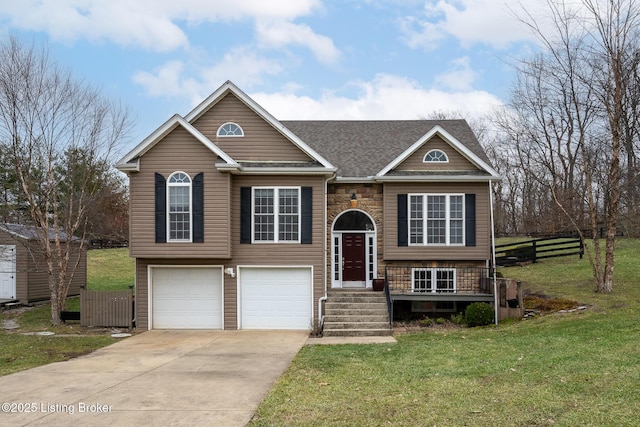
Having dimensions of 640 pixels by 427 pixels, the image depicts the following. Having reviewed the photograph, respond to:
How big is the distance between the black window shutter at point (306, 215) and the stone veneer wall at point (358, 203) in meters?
1.54

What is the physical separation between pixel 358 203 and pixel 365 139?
373cm

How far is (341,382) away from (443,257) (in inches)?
356

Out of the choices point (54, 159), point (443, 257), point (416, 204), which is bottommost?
point (443, 257)

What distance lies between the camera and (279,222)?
54.7 ft

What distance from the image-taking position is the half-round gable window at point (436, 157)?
17688 millimetres

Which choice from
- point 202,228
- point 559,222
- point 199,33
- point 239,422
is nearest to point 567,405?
point 239,422

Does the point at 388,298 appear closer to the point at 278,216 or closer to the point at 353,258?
the point at 353,258

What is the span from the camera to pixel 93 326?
1667cm

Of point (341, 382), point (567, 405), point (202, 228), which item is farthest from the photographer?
point (202, 228)

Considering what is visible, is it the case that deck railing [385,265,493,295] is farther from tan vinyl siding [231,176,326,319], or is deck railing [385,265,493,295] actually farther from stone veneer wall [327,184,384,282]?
tan vinyl siding [231,176,326,319]

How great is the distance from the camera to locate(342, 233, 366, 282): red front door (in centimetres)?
1812

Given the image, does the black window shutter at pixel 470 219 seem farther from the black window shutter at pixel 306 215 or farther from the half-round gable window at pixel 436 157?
the black window shutter at pixel 306 215

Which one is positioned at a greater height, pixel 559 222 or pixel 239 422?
pixel 559 222

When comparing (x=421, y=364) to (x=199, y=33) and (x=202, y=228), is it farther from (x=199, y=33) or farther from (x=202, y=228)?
(x=199, y=33)
